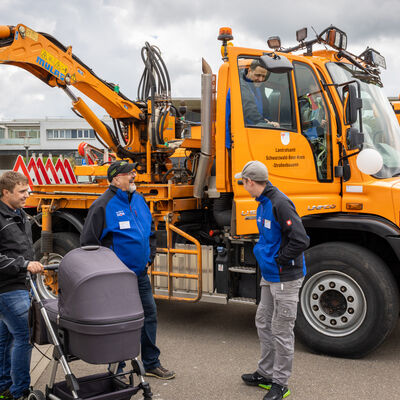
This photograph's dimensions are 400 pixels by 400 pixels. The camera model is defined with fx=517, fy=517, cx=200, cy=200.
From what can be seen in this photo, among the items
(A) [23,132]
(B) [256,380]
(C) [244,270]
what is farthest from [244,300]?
(A) [23,132]

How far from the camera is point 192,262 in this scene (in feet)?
19.7

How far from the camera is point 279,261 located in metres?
4.08

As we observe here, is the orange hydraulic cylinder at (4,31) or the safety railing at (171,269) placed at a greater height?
the orange hydraulic cylinder at (4,31)

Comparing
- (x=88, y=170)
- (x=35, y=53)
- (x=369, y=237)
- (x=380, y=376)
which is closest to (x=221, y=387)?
(x=380, y=376)

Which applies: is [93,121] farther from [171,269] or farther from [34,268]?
[34,268]

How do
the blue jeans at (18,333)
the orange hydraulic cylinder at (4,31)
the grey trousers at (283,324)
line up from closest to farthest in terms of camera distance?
1. the blue jeans at (18,333)
2. the grey trousers at (283,324)
3. the orange hydraulic cylinder at (4,31)

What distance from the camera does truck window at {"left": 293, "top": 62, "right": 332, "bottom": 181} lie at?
5.41m

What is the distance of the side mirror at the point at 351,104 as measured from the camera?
5.03 metres

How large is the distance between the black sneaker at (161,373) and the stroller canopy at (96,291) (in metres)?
1.49

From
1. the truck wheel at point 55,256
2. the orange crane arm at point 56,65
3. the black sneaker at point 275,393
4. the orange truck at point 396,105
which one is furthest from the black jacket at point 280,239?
the truck wheel at point 55,256

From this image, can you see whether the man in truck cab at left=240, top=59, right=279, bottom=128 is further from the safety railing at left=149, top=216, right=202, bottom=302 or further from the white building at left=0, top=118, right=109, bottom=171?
the white building at left=0, top=118, right=109, bottom=171

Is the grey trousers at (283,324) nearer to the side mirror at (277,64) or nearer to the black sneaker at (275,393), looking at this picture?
the black sneaker at (275,393)

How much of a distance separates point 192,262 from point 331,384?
2115 millimetres

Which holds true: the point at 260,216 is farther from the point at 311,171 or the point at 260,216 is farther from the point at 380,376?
the point at 380,376
